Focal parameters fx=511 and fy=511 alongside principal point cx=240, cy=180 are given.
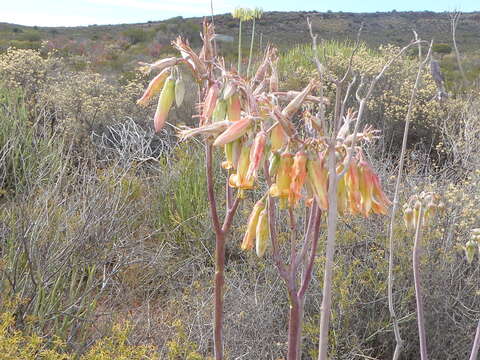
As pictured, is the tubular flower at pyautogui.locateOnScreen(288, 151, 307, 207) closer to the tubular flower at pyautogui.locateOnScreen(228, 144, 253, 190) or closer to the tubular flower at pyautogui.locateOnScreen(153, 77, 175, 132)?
the tubular flower at pyautogui.locateOnScreen(228, 144, 253, 190)

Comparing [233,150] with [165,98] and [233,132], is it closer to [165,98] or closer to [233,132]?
[233,132]

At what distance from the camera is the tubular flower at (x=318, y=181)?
1024 millimetres

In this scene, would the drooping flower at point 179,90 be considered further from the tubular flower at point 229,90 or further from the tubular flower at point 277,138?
the tubular flower at point 277,138

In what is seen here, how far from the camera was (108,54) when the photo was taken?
60.0 ft

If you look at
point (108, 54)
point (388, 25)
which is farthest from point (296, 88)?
point (388, 25)

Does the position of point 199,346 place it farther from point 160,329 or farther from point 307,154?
point 307,154

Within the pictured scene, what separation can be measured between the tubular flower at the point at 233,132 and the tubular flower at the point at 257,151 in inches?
1.5

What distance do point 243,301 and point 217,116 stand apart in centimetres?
157

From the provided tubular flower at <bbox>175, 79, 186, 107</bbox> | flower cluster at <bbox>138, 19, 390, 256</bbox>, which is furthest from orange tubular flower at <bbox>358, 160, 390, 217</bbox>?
tubular flower at <bbox>175, 79, 186, 107</bbox>

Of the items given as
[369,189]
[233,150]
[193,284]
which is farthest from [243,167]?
[193,284]

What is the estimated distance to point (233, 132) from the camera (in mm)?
1073

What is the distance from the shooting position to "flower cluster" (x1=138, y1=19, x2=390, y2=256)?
104 cm

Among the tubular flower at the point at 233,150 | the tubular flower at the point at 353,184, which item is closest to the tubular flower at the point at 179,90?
the tubular flower at the point at 233,150

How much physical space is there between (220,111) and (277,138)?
0.58 ft
